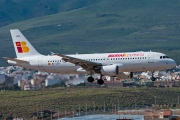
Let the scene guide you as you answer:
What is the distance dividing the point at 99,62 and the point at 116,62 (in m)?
1.85

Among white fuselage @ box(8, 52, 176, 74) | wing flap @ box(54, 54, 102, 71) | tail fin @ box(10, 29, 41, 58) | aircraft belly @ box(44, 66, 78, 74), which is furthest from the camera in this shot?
tail fin @ box(10, 29, 41, 58)

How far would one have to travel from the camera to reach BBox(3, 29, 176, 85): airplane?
8444 centimetres

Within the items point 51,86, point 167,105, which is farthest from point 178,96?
point 51,86

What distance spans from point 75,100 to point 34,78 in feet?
36.3

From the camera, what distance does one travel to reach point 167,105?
131 m

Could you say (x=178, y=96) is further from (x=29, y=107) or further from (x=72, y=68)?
(x=72, y=68)

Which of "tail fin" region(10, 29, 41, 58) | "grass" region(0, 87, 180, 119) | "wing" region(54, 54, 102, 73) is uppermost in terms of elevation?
"tail fin" region(10, 29, 41, 58)

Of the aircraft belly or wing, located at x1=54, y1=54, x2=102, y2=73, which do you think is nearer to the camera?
wing, located at x1=54, y1=54, x2=102, y2=73

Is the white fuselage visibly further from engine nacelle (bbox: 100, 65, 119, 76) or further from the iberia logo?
the iberia logo

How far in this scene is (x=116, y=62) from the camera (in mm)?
85500

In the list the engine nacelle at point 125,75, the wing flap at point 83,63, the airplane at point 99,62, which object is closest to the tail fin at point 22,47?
the airplane at point 99,62

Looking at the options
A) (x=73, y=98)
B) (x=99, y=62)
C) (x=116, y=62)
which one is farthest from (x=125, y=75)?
(x=73, y=98)

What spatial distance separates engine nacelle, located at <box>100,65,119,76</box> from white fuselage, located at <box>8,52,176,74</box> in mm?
423

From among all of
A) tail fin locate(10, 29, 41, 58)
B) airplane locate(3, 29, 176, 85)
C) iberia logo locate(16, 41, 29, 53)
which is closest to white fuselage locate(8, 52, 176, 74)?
airplane locate(3, 29, 176, 85)
